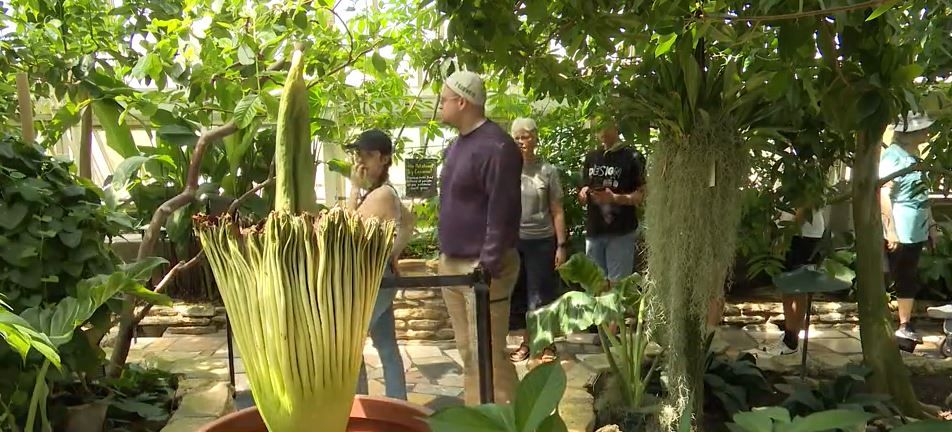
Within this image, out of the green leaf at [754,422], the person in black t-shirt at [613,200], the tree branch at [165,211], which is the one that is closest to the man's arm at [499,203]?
the tree branch at [165,211]

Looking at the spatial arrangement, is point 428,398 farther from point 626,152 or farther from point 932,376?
point 932,376

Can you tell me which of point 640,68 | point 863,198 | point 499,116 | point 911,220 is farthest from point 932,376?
point 499,116

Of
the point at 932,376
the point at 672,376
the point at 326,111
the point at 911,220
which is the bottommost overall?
the point at 932,376

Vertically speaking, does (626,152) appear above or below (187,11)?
below

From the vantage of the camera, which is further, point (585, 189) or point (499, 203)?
point (585, 189)

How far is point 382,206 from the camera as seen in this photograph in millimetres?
2035

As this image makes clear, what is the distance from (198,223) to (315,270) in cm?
12

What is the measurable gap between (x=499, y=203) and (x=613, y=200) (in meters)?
1.42

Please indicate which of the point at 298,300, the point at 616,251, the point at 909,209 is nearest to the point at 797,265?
the point at 909,209

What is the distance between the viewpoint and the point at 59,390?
7.08 feet

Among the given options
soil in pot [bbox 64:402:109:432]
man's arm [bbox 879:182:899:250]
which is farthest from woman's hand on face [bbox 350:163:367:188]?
man's arm [bbox 879:182:899:250]

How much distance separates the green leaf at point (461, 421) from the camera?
632 millimetres

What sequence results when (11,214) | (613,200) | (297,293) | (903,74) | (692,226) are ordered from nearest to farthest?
1. (297,293)
2. (903,74)
3. (11,214)
4. (692,226)
5. (613,200)

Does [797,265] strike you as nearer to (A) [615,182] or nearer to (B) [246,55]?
(A) [615,182]
